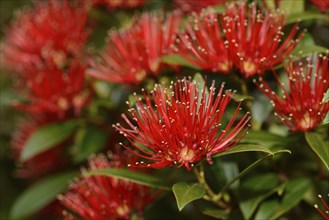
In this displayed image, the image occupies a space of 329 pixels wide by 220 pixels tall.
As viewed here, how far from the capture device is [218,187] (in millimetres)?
1198

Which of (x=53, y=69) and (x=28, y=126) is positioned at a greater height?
(x=53, y=69)

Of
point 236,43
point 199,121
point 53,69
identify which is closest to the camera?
point 199,121

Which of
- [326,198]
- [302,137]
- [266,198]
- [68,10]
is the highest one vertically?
[68,10]

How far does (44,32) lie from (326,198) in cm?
91

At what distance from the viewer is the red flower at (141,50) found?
4.31ft

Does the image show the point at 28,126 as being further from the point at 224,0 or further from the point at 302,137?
the point at 302,137

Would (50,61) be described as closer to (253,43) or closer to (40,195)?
(40,195)

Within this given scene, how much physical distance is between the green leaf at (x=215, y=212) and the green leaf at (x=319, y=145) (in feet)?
0.78

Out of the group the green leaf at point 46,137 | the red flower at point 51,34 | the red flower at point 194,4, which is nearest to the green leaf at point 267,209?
the red flower at point 194,4

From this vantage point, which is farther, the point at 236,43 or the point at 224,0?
the point at 224,0

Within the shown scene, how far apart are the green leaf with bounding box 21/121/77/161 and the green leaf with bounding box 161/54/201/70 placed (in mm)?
441

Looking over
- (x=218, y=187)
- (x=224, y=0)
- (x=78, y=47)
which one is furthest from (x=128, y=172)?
(x=78, y=47)

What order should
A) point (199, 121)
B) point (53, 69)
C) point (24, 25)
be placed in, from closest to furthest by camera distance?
point (199, 121), point (53, 69), point (24, 25)

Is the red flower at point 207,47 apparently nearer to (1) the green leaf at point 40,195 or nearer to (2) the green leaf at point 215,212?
(2) the green leaf at point 215,212
